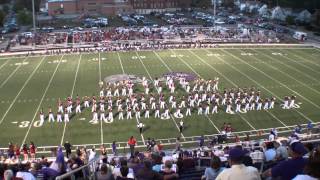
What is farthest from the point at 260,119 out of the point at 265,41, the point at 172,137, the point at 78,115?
the point at 265,41

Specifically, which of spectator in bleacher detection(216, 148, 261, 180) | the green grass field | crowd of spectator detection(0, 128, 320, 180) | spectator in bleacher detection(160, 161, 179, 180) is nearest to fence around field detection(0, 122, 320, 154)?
the green grass field

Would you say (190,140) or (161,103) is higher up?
(161,103)

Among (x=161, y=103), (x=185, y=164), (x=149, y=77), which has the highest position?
(x=185, y=164)

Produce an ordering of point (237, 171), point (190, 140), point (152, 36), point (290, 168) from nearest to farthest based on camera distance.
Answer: point (237, 171), point (290, 168), point (190, 140), point (152, 36)

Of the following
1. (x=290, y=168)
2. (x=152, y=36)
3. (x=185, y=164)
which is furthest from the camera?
(x=152, y=36)

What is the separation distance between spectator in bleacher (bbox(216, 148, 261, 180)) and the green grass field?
14081 millimetres

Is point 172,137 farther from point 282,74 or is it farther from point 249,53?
point 249,53

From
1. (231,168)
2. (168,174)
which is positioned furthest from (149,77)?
(231,168)

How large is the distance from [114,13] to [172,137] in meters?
62.3

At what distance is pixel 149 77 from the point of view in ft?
97.5

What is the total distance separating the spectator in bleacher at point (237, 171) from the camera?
472 cm

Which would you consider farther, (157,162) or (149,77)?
(149,77)

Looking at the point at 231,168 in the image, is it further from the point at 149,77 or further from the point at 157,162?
the point at 149,77

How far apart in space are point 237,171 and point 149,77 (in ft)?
82.2
